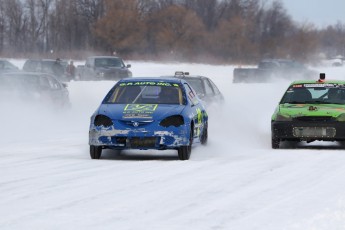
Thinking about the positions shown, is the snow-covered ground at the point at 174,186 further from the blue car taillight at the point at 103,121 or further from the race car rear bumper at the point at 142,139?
the blue car taillight at the point at 103,121

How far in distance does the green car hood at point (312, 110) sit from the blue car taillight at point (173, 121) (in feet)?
9.78

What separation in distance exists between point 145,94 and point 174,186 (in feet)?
16.8

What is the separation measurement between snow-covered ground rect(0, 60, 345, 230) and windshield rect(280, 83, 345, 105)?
847 mm

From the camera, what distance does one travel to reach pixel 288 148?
1756cm

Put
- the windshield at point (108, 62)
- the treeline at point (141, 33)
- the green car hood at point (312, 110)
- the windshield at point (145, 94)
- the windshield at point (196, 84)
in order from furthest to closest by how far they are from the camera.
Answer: the treeline at point (141, 33) → the windshield at point (108, 62) → the windshield at point (196, 84) → the green car hood at point (312, 110) → the windshield at point (145, 94)

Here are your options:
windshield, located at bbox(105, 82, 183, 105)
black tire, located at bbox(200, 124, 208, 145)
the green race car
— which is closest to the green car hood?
the green race car

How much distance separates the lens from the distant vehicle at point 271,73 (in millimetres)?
59062

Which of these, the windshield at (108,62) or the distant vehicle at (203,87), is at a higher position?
the windshield at (108,62)

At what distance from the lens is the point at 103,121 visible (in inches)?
580

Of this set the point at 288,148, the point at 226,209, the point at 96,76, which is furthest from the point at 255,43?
the point at 226,209

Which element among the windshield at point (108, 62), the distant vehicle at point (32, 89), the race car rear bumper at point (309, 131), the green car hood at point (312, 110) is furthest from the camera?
the windshield at point (108, 62)

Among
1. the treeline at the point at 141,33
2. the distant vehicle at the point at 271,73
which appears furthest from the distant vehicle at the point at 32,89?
the treeline at the point at 141,33

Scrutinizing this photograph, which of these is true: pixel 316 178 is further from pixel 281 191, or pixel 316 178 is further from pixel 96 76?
pixel 96 76

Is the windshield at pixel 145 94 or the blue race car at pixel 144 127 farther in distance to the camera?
the windshield at pixel 145 94
